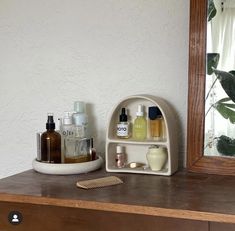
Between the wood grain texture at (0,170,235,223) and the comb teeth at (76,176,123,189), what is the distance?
0.06ft

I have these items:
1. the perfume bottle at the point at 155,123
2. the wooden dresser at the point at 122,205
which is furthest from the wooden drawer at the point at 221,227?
the perfume bottle at the point at 155,123

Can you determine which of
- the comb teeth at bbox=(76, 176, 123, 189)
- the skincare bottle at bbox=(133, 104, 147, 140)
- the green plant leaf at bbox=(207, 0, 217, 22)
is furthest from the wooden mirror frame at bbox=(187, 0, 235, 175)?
the comb teeth at bbox=(76, 176, 123, 189)

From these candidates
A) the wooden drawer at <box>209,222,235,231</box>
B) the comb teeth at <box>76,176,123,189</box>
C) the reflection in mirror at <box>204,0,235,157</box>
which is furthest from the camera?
the reflection in mirror at <box>204,0,235,157</box>

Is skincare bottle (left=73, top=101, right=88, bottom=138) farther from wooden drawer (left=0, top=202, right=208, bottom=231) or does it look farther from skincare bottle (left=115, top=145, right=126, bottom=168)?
wooden drawer (left=0, top=202, right=208, bottom=231)

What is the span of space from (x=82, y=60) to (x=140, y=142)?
1.32ft

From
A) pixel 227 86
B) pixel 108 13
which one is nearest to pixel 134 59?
pixel 108 13

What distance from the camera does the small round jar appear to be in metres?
1.35

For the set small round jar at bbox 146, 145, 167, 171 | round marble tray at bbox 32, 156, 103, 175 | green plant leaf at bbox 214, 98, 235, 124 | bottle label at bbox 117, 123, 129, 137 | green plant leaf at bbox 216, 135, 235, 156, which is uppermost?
green plant leaf at bbox 214, 98, 235, 124

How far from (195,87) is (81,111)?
0.42 metres

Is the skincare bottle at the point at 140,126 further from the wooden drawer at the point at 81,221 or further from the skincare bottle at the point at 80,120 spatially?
the wooden drawer at the point at 81,221

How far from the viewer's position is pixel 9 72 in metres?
1.67

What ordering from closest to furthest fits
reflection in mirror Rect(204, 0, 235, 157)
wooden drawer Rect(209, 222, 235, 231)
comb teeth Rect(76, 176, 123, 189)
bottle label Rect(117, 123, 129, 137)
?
wooden drawer Rect(209, 222, 235, 231), comb teeth Rect(76, 176, 123, 189), reflection in mirror Rect(204, 0, 235, 157), bottle label Rect(117, 123, 129, 137)

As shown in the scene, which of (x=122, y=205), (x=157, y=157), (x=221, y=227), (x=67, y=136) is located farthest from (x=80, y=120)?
(x=221, y=227)

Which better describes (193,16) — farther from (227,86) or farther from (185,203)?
(185,203)
